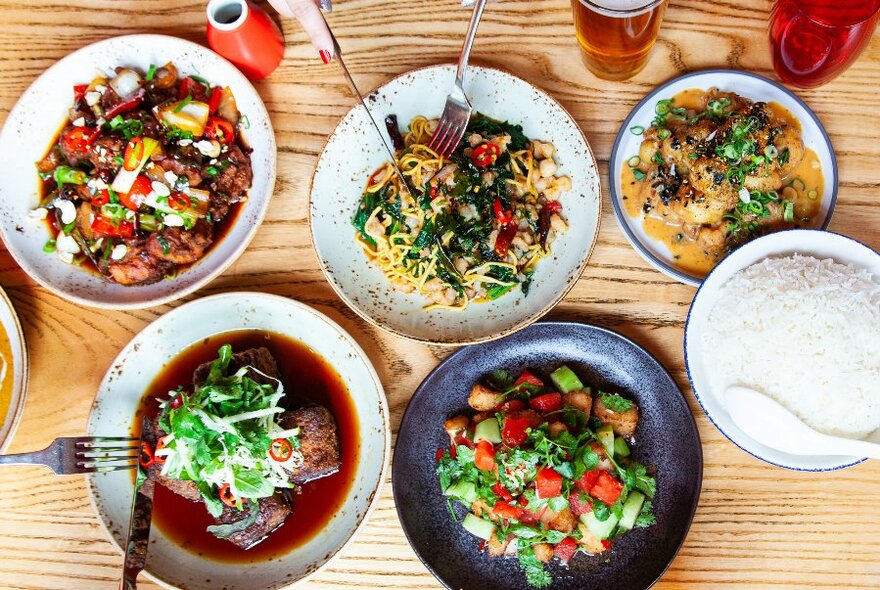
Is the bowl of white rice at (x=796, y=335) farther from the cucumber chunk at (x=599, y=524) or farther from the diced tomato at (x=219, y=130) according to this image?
the diced tomato at (x=219, y=130)

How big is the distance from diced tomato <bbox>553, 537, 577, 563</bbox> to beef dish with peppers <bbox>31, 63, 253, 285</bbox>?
6.16ft

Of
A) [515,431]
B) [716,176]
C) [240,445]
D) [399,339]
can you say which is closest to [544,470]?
[515,431]

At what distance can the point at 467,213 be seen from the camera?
2781 millimetres

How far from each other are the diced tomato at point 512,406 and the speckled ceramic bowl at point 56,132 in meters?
1.22

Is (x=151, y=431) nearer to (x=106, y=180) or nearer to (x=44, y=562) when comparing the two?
(x=44, y=562)

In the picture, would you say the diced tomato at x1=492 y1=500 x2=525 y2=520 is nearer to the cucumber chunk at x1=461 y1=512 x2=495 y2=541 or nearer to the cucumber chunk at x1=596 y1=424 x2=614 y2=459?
the cucumber chunk at x1=461 y1=512 x2=495 y2=541

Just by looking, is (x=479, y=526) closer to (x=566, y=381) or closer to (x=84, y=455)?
(x=566, y=381)

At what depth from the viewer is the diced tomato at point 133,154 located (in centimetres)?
273

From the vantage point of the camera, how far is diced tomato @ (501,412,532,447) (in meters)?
2.70

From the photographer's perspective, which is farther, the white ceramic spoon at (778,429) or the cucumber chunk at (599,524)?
the cucumber chunk at (599,524)

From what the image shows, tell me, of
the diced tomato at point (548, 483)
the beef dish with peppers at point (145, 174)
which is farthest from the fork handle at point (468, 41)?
the diced tomato at point (548, 483)

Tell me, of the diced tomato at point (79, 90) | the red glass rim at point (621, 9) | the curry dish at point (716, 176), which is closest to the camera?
the red glass rim at point (621, 9)

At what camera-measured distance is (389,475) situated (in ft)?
9.75

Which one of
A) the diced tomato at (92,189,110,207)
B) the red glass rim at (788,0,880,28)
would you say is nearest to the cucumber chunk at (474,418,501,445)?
the diced tomato at (92,189,110,207)
